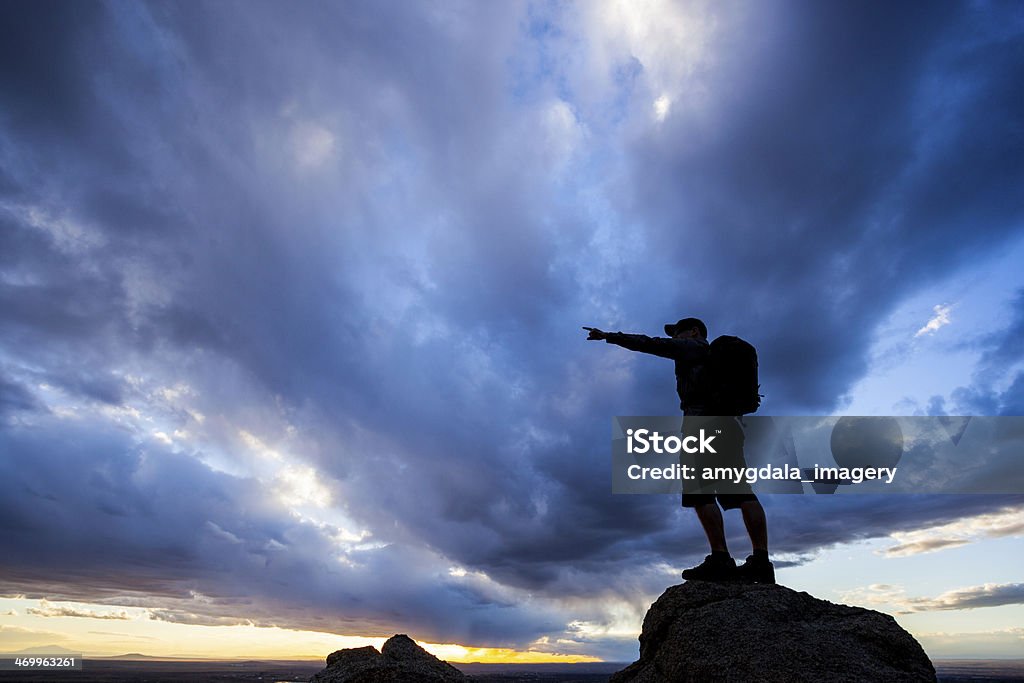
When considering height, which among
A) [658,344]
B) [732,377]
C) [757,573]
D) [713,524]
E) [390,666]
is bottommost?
[390,666]

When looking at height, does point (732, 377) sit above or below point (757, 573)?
above

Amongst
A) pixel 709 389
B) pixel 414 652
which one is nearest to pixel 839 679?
pixel 709 389

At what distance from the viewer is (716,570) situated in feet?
27.2

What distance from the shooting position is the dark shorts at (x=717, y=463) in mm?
8211

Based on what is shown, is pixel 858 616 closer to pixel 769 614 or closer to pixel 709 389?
pixel 769 614

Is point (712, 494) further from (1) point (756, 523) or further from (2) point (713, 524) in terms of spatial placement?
(1) point (756, 523)

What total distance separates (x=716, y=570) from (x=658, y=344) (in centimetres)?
336

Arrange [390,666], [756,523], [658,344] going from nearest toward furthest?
1. [390,666]
2. [756,523]
3. [658,344]

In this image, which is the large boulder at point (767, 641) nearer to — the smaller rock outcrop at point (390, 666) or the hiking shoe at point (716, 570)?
the hiking shoe at point (716, 570)

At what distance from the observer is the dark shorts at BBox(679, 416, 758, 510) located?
821 centimetres

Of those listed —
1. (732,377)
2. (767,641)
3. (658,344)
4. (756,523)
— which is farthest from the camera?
(732,377)

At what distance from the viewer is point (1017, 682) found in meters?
147

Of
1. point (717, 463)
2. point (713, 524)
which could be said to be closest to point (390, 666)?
point (713, 524)

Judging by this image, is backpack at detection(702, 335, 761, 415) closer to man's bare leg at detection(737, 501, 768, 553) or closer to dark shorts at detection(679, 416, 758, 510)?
dark shorts at detection(679, 416, 758, 510)
